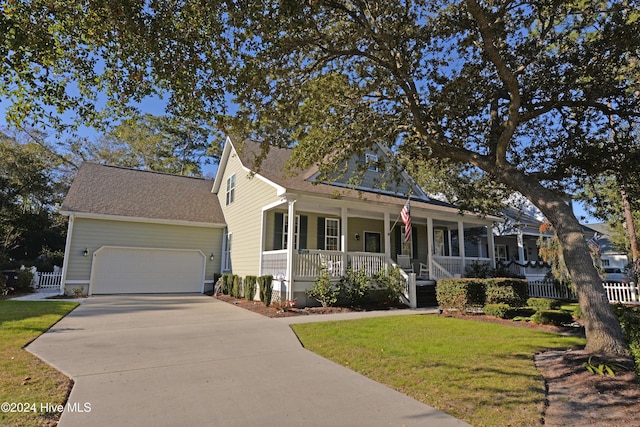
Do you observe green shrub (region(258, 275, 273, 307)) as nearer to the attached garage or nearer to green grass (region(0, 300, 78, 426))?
green grass (region(0, 300, 78, 426))

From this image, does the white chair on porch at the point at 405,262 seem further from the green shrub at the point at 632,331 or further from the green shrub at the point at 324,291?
the green shrub at the point at 632,331

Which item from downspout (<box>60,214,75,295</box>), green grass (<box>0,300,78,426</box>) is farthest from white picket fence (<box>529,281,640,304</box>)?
downspout (<box>60,214,75,295</box>)

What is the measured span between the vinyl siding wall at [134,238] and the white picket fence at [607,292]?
52.4ft

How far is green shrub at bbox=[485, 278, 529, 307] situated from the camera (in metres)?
11.0

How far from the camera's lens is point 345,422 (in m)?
3.30

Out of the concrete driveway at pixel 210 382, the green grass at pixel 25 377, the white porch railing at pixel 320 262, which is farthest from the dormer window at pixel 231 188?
the green grass at pixel 25 377

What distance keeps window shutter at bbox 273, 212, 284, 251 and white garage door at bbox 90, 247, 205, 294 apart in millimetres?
5352

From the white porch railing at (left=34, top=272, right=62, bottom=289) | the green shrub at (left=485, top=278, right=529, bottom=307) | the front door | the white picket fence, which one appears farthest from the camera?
the white porch railing at (left=34, top=272, right=62, bottom=289)

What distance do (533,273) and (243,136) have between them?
19.7m

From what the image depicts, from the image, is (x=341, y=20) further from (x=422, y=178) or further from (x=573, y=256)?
(x=422, y=178)

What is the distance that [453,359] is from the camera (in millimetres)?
5355

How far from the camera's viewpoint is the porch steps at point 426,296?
13.4 meters

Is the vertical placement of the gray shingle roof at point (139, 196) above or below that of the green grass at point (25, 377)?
above

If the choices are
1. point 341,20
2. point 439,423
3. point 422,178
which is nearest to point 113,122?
point 341,20
